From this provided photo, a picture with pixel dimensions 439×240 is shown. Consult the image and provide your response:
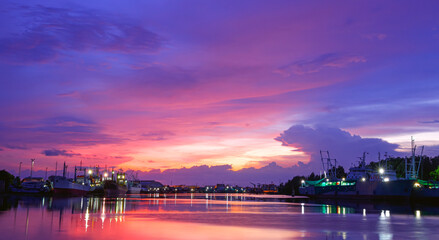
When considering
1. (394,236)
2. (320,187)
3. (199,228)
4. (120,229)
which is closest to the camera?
(394,236)

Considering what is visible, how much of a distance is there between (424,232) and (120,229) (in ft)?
85.6

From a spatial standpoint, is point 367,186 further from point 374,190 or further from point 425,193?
point 425,193

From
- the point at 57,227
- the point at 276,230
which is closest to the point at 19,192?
the point at 57,227

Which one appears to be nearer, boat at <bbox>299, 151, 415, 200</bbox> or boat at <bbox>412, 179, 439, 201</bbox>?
boat at <bbox>412, 179, 439, 201</bbox>

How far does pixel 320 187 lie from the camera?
188625 mm

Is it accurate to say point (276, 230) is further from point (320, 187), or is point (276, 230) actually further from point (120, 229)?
point (320, 187)

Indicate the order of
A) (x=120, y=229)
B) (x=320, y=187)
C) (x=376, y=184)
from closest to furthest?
1. (x=120, y=229)
2. (x=376, y=184)
3. (x=320, y=187)

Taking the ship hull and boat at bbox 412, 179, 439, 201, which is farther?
the ship hull

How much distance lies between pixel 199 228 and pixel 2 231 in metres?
16.1

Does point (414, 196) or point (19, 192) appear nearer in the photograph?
point (414, 196)

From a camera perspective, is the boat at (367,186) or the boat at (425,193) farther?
the boat at (367,186)

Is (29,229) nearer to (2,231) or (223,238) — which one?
(2,231)

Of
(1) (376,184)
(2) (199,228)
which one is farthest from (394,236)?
(1) (376,184)

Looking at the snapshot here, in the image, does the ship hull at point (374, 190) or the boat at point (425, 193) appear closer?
the boat at point (425, 193)
